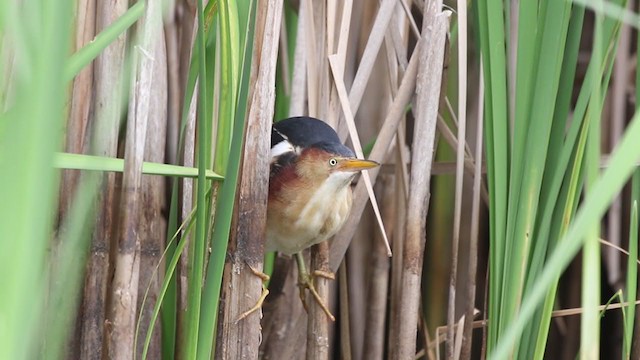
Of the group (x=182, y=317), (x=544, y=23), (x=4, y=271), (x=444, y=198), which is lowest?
(x=182, y=317)

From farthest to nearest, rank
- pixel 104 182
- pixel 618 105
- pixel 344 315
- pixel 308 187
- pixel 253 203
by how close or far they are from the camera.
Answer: pixel 618 105, pixel 344 315, pixel 308 187, pixel 104 182, pixel 253 203

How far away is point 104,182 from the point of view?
1.17 metres

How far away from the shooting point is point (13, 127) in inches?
19.3

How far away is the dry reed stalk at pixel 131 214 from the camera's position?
0.99m

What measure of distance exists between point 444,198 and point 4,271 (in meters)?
1.28

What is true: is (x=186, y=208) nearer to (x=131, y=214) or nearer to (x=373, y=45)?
(x=131, y=214)

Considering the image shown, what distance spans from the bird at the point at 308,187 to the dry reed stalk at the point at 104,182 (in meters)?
0.28

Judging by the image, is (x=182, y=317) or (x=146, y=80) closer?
(x=146, y=80)

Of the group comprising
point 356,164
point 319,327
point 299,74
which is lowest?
point 319,327

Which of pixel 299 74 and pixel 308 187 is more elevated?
pixel 299 74

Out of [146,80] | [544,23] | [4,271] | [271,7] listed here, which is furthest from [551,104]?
[4,271]

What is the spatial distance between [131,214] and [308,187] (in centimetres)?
37

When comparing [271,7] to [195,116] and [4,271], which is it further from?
[4,271]

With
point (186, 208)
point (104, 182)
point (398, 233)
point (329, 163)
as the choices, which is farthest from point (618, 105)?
point (104, 182)
